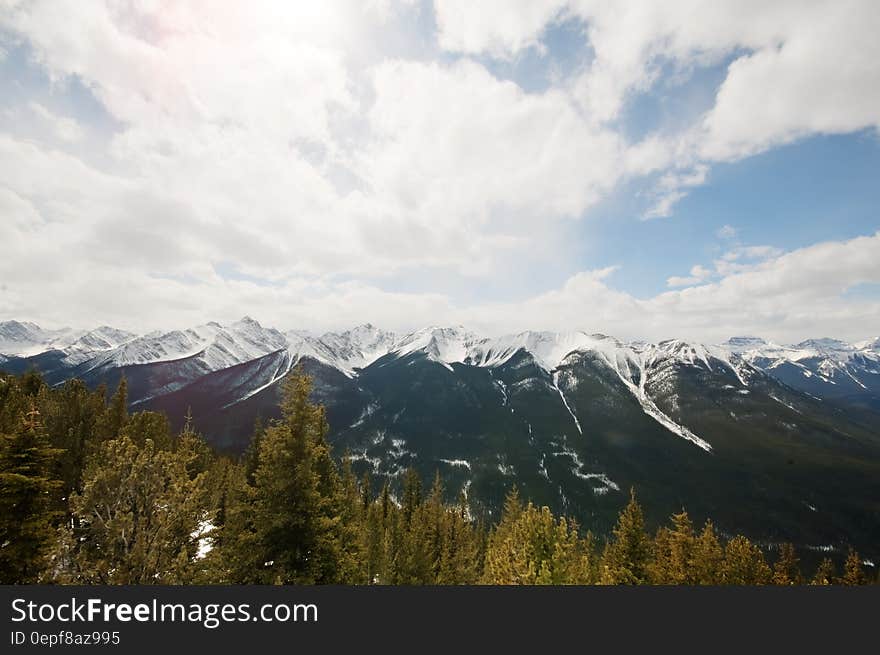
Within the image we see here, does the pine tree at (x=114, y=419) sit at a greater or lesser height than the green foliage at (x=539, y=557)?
greater

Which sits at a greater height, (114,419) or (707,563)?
(114,419)

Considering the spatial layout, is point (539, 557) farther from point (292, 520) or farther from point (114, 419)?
point (114, 419)

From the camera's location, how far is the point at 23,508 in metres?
21.5

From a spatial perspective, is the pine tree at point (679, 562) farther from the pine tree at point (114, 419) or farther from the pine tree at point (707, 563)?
the pine tree at point (114, 419)

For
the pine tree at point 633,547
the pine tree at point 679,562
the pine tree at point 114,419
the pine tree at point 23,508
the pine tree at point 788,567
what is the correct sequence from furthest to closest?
the pine tree at point 114,419 < the pine tree at point 788,567 < the pine tree at point 633,547 < the pine tree at point 679,562 < the pine tree at point 23,508

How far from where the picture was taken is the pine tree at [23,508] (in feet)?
66.6

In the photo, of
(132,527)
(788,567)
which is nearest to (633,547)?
(788,567)

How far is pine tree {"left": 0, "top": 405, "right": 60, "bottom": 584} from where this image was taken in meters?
20.3

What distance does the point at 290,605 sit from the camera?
12305 millimetres

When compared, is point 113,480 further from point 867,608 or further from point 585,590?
point 867,608

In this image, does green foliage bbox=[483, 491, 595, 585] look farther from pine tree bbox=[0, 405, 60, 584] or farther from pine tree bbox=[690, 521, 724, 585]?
pine tree bbox=[0, 405, 60, 584]

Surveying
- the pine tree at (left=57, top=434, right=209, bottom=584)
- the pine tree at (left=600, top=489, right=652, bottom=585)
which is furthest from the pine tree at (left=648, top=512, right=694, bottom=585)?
the pine tree at (left=57, top=434, right=209, bottom=584)

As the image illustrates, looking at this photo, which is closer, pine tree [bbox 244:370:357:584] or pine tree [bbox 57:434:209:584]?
pine tree [bbox 57:434:209:584]

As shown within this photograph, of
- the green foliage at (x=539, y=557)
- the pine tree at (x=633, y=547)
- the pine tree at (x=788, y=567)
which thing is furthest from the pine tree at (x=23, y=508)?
the pine tree at (x=788, y=567)
